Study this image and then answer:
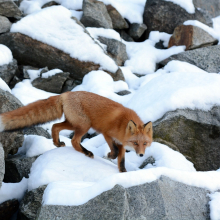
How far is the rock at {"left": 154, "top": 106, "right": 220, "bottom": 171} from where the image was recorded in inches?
226

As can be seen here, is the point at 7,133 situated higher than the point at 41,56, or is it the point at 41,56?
the point at 7,133

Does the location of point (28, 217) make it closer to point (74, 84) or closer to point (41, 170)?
point (41, 170)

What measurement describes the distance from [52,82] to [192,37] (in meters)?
5.88

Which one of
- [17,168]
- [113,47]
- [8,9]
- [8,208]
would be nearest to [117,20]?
[113,47]

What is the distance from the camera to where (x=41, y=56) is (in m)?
9.05

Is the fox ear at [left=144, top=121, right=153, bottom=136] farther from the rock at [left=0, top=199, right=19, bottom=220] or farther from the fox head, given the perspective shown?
the rock at [left=0, top=199, right=19, bottom=220]

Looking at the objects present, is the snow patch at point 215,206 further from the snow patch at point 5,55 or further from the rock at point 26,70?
the rock at point 26,70

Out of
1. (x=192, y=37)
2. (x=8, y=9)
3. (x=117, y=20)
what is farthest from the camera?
(x=117, y=20)

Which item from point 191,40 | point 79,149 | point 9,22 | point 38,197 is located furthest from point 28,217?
point 191,40

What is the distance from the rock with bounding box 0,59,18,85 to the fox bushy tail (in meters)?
3.88

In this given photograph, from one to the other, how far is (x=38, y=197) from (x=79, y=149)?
119 cm

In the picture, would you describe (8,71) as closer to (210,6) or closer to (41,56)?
(41,56)

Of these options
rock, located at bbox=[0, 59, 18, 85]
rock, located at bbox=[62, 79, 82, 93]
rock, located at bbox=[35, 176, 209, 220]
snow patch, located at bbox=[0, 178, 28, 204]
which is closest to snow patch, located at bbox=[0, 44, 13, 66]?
rock, located at bbox=[0, 59, 18, 85]

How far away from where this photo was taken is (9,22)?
31.0ft
